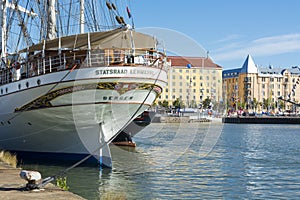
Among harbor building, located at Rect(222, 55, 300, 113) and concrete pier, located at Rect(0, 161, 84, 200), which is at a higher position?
harbor building, located at Rect(222, 55, 300, 113)

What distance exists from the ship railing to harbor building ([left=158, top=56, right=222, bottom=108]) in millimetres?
130988

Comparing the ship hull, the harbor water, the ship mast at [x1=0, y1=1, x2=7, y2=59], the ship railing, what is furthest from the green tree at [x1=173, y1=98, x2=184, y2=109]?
the ship railing

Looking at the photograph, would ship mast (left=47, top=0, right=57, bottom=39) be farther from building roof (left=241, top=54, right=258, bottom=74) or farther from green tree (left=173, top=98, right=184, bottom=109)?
building roof (left=241, top=54, right=258, bottom=74)

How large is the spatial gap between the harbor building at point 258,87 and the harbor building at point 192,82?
10.2 m

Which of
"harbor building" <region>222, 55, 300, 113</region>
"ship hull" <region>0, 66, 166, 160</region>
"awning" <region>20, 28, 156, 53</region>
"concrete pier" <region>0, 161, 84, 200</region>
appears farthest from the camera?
"harbor building" <region>222, 55, 300, 113</region>

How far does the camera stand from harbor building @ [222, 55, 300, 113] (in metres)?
175

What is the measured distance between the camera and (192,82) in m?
161

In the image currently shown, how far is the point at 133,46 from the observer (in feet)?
74.6

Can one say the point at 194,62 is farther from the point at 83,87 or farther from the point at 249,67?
the point at 83,87

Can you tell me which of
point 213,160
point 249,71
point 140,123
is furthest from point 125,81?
point 249,71

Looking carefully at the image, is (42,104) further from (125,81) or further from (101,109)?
(125,81)

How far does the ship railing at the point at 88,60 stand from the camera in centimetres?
2192

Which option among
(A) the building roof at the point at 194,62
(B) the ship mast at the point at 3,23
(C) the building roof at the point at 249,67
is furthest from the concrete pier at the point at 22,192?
(C) the building roof at the point at 249,67

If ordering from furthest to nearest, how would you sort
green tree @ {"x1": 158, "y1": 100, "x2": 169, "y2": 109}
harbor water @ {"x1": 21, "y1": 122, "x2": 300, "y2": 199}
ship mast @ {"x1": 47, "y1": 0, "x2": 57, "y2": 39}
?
green tree @ {"x1": 158, "y1": 100, "x2": 169, "y2": 109} < ship mast @ {"x1": 47, "y1": 0, "x2": 57, "y2": 39} < harbor water @ {"x1": 21, "y1": 122, "x2": 300, "y2": 199}
